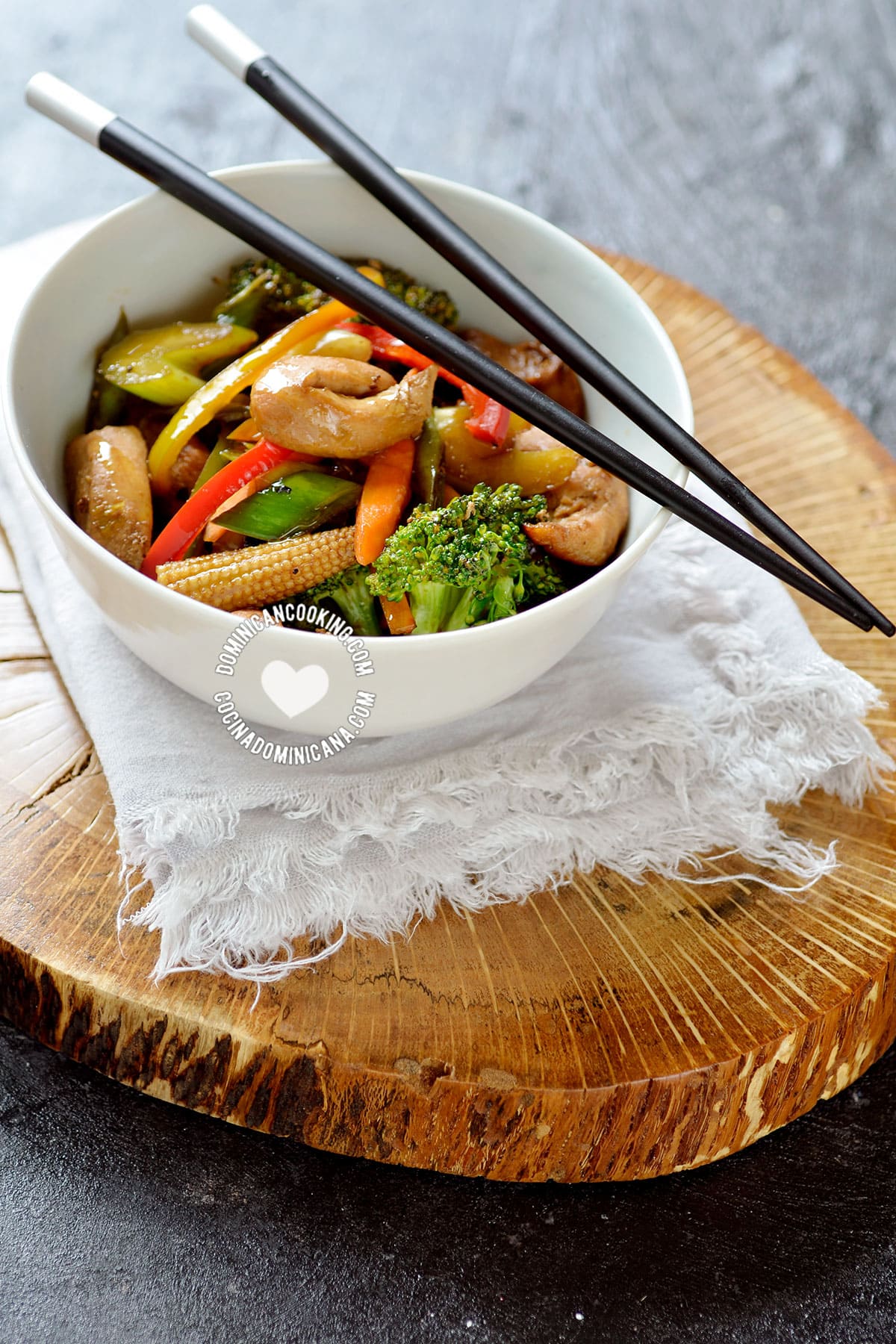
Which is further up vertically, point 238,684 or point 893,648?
point 893,648

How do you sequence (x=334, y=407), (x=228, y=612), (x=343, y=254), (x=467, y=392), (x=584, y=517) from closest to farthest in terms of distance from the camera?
(x=228, y=612) < (x=334, y=407) < (x=584, y=517) < (x=467, y=392) < (x=343, y=254)

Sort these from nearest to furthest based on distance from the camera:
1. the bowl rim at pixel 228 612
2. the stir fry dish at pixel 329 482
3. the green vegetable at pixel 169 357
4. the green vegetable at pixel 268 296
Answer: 1. the bowl rim at pixel 228 612
2. the stir fry dish at pixel 329 482
3. the green vegetable at pixel 169 357
4. the green vegetable at pixel 268 296

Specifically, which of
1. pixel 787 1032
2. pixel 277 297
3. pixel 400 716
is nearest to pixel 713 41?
pixel 277 297

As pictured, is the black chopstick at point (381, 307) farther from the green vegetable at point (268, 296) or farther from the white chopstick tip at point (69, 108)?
the green vegetable at point (268, 296)

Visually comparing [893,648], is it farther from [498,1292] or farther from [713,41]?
[713,41]

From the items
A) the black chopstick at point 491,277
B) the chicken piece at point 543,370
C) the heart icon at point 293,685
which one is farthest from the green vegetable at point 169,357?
the heart icon at point 293,685

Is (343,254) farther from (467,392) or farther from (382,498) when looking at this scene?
(382,498)

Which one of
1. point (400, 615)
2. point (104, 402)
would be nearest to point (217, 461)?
point (104, 402)
